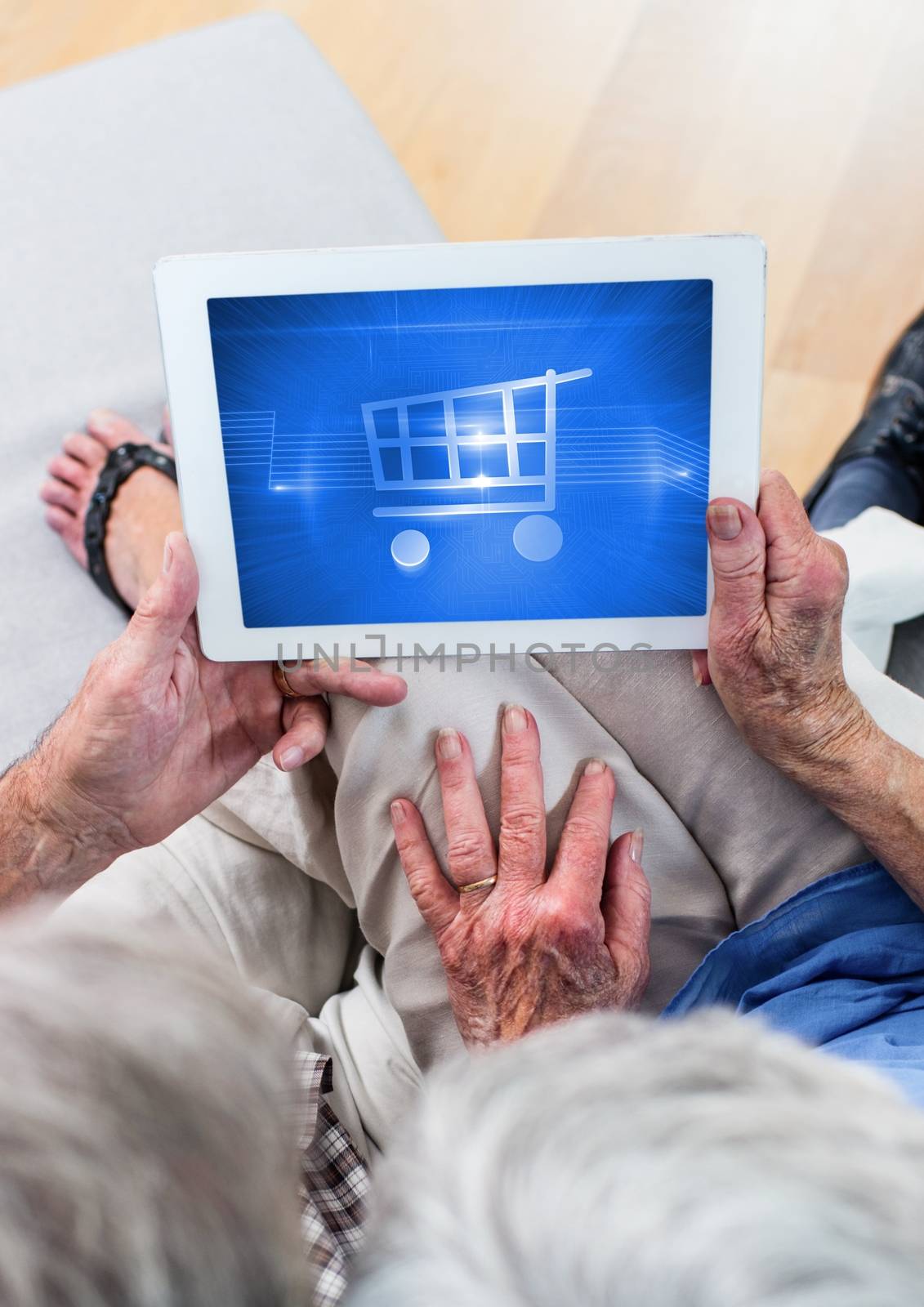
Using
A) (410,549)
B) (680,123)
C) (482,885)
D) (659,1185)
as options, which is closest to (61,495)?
(410,549)

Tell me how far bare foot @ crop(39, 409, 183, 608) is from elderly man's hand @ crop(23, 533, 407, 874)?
0.25m

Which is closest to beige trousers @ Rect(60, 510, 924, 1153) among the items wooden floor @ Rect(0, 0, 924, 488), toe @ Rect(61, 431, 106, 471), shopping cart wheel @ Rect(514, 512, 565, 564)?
shopping cart wheel @ Rect(514, 512, 565, 564)

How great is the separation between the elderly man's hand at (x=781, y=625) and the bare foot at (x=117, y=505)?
624 millimetres

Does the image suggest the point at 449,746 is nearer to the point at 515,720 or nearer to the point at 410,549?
the point at 515,720

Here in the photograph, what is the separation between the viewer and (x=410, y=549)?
32.9 inches

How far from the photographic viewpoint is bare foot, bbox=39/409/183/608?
3.68 ft

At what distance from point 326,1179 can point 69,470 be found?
2.55ft

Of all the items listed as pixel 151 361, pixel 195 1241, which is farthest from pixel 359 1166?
pixel 151 361

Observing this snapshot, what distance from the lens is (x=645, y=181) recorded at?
176cm

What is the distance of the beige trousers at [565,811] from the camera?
87 cm

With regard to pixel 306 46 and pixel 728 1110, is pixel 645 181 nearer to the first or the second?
pixel 306 46

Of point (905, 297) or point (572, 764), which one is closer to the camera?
point (572, 764)

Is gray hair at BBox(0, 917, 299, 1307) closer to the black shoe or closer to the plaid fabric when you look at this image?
the plaid fabric

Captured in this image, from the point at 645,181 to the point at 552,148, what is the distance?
18 cm
